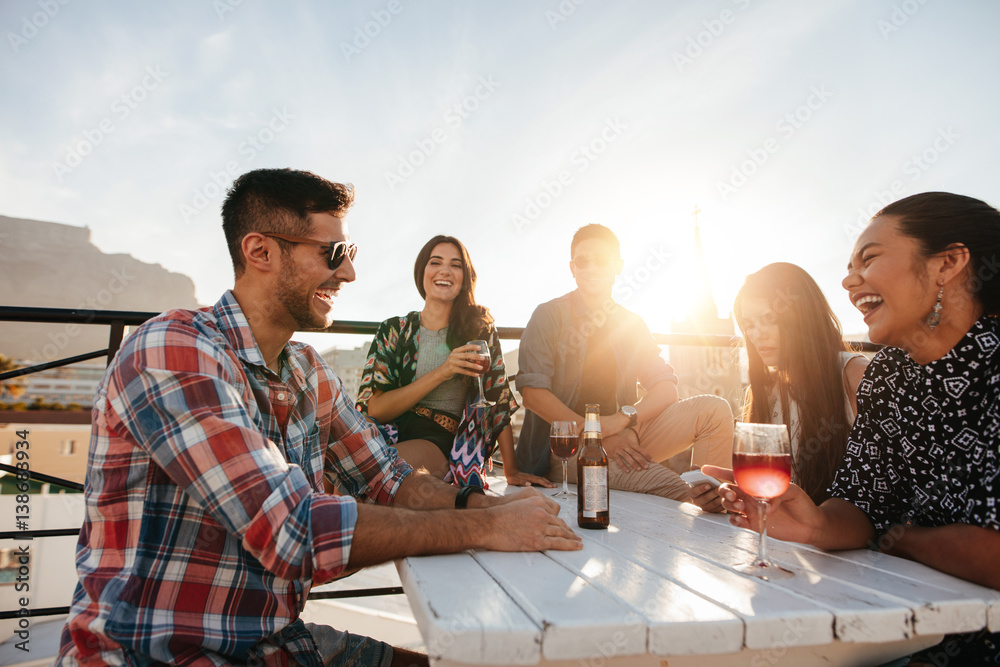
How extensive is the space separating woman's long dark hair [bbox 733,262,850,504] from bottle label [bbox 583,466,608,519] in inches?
39.4

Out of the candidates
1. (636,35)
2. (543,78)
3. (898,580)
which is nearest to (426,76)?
(543,78)

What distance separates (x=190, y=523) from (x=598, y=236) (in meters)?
2.51

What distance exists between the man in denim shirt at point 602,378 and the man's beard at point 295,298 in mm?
1559

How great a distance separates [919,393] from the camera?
4.61 feet

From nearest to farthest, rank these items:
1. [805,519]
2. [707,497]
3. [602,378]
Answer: [805,519] < [707,497] < [602,378]

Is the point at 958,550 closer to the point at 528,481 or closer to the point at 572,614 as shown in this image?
the point at 572,614

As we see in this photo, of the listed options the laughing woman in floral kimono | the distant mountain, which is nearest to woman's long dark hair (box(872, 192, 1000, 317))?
the laughing woman in floral kimono

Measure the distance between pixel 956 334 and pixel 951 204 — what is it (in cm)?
36

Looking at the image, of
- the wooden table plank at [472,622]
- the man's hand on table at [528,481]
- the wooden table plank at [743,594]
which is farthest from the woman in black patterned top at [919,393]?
the man's hand on table at [528,481]

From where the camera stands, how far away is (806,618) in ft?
2.42

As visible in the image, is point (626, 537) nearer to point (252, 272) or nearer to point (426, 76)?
point (252, 272)

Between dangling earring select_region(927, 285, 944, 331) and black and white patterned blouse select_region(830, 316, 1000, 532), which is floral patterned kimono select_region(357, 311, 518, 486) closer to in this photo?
black and white patterned blouse select_region(830, 316, 1000, 532)

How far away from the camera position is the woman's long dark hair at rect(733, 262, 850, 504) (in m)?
1.94

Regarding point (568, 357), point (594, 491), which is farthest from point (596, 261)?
point (594, 491)
